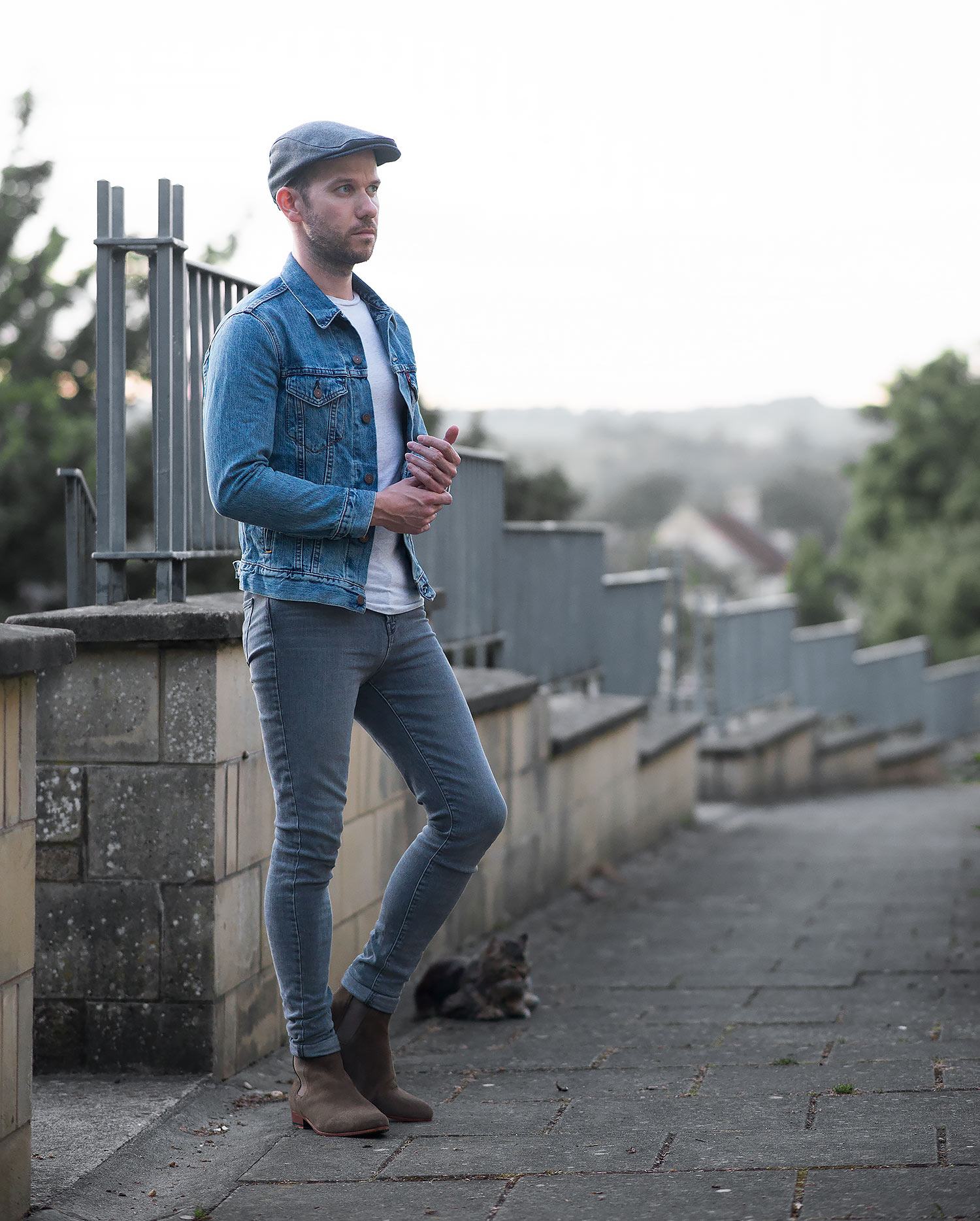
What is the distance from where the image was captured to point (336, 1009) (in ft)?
11.3

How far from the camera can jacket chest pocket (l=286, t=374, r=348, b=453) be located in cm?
323

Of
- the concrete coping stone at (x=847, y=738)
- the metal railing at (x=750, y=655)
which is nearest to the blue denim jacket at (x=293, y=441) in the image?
the metal railing at (x=750, y=655)

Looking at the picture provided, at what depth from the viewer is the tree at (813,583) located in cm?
4803

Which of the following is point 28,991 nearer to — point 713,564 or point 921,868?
point 921,868

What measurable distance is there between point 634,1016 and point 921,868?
451 centimetres

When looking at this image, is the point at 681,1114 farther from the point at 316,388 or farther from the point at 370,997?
the point at 316,388

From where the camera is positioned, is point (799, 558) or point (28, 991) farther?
point (799, 558)

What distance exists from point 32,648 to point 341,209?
1119mm

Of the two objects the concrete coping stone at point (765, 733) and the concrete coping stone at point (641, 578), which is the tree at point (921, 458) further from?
the concrete coping stone at point (641, 578)

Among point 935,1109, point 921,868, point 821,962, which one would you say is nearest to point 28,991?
point 935,1109

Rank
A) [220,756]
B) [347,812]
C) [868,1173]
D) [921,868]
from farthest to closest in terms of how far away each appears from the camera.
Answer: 1. [921,868]
2. [347,812]
3. [220,756]
4. [868,1173]

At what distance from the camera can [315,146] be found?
3.24m

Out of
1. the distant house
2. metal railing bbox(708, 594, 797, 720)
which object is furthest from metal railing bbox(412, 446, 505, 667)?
the distant house

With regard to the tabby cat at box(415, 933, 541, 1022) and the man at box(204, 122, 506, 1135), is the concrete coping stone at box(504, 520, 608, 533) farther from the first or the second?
the man at box(204, 122, 506, 1135)
